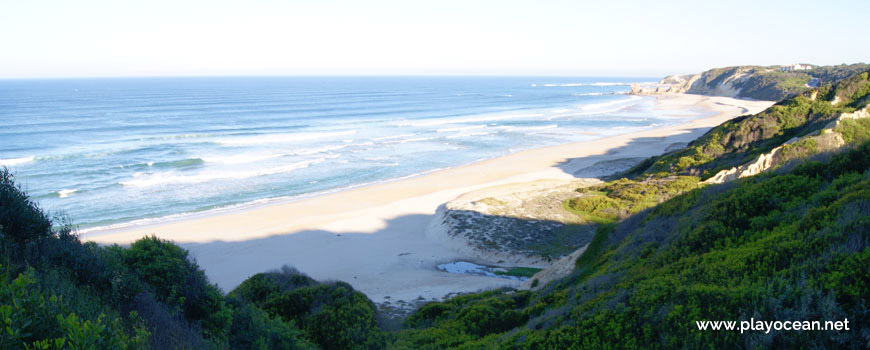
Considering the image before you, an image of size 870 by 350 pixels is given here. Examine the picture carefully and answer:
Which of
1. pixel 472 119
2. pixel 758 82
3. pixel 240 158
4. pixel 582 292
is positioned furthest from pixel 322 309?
pixel 758 82

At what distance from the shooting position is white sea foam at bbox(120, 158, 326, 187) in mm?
32594

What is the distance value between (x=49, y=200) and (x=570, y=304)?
31.6 metres

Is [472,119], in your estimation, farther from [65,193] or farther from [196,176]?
[65,193]

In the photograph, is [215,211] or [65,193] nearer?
[215,211]

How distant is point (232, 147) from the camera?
149 ft

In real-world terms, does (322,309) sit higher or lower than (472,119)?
lower

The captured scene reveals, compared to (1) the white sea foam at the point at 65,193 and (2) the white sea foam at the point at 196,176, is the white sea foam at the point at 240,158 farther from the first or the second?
(1) the white sea foam at the point at 65,193

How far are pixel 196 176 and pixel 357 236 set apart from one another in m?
18.7

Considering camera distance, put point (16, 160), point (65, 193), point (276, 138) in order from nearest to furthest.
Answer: point (65, 193) → point (16, 160) → point (276, 138)

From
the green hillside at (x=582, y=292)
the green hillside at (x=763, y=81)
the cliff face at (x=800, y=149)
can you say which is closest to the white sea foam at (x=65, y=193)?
the green hillside at (x=582, y=292)

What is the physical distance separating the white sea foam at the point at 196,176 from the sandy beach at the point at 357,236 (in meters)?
8.57

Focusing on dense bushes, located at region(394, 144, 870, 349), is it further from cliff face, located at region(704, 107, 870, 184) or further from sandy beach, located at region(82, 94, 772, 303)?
cliff face, located at region(704, 107, 870, 184)

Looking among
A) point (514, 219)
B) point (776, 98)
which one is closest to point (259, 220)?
point (514, 219)

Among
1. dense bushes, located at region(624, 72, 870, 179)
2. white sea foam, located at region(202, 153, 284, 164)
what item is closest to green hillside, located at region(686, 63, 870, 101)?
dense bushes, located at region(624, 72, 870, 179)
